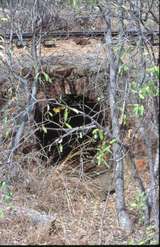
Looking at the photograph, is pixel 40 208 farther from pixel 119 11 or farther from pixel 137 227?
pixel 119 11

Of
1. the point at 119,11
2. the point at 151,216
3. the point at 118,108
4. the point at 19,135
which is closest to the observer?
the point at 151,216

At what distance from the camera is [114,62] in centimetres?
637

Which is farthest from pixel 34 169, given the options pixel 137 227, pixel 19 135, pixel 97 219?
pixel 137 227

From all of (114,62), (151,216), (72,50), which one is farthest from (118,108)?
(72,50)

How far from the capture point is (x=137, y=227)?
629 cm

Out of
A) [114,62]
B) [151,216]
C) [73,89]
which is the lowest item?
[151,216]

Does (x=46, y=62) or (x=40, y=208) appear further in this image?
(x=46, y=62)

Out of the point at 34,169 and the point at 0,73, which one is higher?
the point at 0,73

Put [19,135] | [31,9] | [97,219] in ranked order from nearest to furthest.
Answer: [97,219] < [19,135] < [31,9]

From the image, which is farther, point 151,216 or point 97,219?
point 97,219

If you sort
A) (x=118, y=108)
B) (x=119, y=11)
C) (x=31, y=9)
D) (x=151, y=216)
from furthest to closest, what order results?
(x=31, y=9) → (x=118, y=108) → (x=119, y=11) → (x=151, y=216)

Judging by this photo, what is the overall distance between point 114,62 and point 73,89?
176 cm

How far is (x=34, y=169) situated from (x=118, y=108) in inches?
75.7

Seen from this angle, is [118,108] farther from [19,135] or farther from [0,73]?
[0,73]
